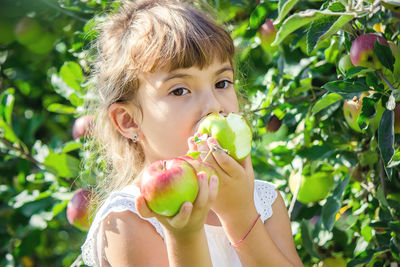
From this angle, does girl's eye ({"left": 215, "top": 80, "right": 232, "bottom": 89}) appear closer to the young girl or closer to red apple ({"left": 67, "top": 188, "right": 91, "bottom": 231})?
the young girl

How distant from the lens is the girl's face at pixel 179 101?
3.67 feet

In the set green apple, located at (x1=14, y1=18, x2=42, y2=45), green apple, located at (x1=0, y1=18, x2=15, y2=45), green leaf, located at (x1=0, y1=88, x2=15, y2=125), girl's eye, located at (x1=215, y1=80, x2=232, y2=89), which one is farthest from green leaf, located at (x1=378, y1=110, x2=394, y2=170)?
green leaf, located at (x1=0, y1=88, x2=15, y2=125)

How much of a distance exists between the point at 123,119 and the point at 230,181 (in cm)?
44

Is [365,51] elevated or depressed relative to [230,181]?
elevated

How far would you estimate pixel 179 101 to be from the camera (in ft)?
3.71

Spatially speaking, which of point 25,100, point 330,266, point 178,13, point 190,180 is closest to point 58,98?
point 25,100

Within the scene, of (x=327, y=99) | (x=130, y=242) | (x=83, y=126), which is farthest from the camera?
(x=83, y=126)

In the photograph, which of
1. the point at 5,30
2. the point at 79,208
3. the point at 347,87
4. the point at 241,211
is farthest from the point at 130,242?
the point at 5,30

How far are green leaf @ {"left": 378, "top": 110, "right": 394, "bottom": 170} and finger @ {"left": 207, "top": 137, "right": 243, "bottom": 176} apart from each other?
310 mm

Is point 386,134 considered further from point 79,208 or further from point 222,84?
point 79,208

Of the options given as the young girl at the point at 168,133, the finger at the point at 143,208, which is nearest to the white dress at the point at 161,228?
the young girl at the point at 168,133

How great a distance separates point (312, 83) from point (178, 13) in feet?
1.62

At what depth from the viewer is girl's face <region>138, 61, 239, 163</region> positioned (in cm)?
112

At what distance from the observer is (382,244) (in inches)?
51.6
